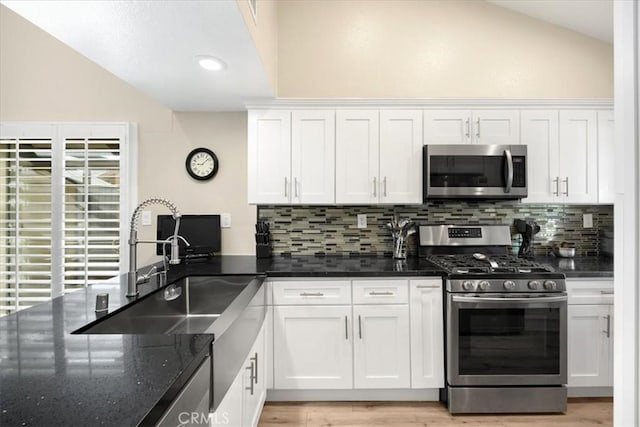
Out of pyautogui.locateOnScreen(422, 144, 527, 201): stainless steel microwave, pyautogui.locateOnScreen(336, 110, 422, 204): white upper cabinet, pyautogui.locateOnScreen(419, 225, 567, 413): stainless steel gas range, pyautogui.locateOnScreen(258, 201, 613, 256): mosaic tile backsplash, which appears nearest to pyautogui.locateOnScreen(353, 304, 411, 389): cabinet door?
pyautogui.locateOnScreen(419, 225, 567, 413): stainless steel gas range

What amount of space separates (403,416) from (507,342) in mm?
797

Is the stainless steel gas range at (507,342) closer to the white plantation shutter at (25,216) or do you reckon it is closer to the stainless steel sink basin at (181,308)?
the stainless steel sink basin at (181,308)

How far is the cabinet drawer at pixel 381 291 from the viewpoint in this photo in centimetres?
224

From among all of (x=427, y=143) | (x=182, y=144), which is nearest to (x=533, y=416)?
(x=427, y=143)

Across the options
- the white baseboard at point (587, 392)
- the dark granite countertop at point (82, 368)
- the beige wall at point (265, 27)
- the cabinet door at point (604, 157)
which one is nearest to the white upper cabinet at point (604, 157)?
the cabinet door at point (604, 157)

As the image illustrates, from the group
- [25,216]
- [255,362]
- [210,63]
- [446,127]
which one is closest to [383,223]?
[446,127]

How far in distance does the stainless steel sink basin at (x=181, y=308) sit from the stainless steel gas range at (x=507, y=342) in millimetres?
1405

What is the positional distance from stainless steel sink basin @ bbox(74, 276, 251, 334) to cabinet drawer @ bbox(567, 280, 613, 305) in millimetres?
2115

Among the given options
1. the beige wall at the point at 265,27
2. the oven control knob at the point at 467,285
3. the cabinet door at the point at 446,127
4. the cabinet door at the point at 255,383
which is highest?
the beige wall at the point at 265,27

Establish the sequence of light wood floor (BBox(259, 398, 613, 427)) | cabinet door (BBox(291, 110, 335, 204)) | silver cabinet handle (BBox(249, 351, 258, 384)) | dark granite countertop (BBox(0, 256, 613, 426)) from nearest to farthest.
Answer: dark granite countertop (BBox(0, 256, 613, 426)) < silver cabinet handle (BBox(249, 351, 258, 384)) < light wood floor (BBox(259, 398, 613, 427)) < cabinet door (BBox(291, 110, 335, 204))

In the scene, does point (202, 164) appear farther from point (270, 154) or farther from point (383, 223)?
point (383, 223)

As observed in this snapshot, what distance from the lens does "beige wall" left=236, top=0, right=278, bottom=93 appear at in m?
1.66

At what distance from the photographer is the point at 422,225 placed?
9.28 feet

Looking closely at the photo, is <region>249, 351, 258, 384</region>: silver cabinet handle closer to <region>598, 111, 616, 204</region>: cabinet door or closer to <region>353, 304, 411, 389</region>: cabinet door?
<region>353, 304, 411, 389</region>: cabinet door
